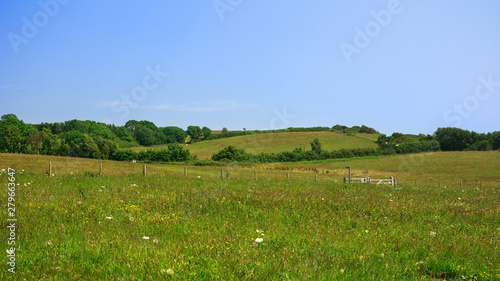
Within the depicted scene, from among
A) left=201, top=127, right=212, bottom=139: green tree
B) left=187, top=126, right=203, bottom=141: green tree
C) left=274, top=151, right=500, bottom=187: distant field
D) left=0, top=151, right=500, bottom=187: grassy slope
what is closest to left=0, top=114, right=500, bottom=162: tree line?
left=274, top=151, right=500, bottom=187: distant field

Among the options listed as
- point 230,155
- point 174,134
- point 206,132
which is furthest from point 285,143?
point 174,134

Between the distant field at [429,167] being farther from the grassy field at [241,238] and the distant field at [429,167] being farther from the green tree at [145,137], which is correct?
the green tree at [145,137]

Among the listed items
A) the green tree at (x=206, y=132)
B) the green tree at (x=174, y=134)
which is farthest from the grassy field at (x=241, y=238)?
the green tree at (x=206, y=132)

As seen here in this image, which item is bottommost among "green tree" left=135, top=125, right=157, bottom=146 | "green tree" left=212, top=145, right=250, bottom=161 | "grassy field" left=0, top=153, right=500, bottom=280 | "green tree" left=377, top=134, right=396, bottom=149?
"grassy field" left=0, top=153, right=500, bottom=280

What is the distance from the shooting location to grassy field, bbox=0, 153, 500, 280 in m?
4.98

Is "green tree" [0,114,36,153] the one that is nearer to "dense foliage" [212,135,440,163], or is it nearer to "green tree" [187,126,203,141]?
"dense foliage" [212,135,440,163]

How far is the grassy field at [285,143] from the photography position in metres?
100

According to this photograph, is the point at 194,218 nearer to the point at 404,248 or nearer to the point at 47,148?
the point at 404,248

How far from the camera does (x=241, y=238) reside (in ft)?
21.6

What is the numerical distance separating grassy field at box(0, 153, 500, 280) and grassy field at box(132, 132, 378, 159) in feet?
267

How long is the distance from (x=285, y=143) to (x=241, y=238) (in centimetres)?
10290

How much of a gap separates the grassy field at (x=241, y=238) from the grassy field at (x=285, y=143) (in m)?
81.4

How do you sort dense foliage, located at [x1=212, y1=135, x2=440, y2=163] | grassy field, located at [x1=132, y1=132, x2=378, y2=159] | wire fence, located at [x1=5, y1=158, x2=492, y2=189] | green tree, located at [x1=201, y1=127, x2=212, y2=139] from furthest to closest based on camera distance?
green tree, located at [x1=201, y1=127, x2=212, y2=139], grassy field, located at [x1=132, y1=132, x2=378, y2=159], dense foliage, located at [x1=212, y1=135, x2=440, y2=163], wire fence, located at [x1=5, y1=158, x2=492, y2=189]

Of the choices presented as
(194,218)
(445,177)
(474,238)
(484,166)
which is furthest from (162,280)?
(484,166)
